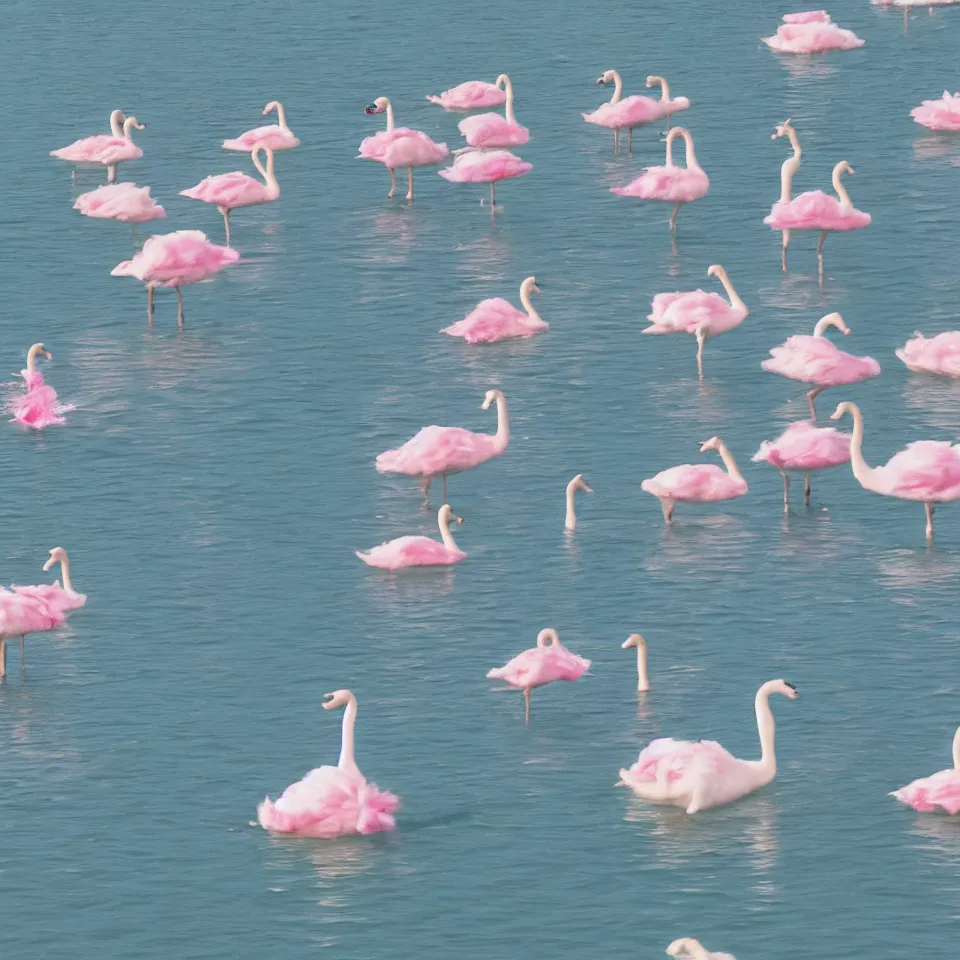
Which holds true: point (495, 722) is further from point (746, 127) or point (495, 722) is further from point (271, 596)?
point (746, 127)

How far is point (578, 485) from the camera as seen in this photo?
195 feet

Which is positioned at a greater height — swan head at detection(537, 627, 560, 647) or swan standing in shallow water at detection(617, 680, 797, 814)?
swan head at detection(537, 627, 560, 647)

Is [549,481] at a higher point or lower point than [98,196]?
lower

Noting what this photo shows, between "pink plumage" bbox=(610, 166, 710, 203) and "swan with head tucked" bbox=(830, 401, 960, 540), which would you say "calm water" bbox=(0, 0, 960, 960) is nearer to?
"swan with head tucked" bbox=(830, 401, 960, 540)

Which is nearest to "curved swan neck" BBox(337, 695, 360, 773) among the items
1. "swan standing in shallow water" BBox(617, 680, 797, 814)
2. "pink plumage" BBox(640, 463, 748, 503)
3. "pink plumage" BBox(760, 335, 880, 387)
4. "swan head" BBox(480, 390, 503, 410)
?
"swan standing in shallow water" BBox(617, 680, 797, 814)

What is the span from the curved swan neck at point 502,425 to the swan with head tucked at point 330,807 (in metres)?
14.6

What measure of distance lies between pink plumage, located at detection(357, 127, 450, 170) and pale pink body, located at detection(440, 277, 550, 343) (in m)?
9.42

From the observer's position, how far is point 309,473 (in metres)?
62.5

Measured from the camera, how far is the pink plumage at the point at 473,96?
286 ft

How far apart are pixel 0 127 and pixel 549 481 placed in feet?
104

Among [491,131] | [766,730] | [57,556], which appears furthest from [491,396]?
[491,131]

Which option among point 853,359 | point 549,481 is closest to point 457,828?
point 549,481

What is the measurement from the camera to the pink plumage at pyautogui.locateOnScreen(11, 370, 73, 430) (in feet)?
215

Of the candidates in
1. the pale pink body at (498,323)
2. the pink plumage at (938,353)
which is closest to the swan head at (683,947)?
the pink plumage at (938,353)
